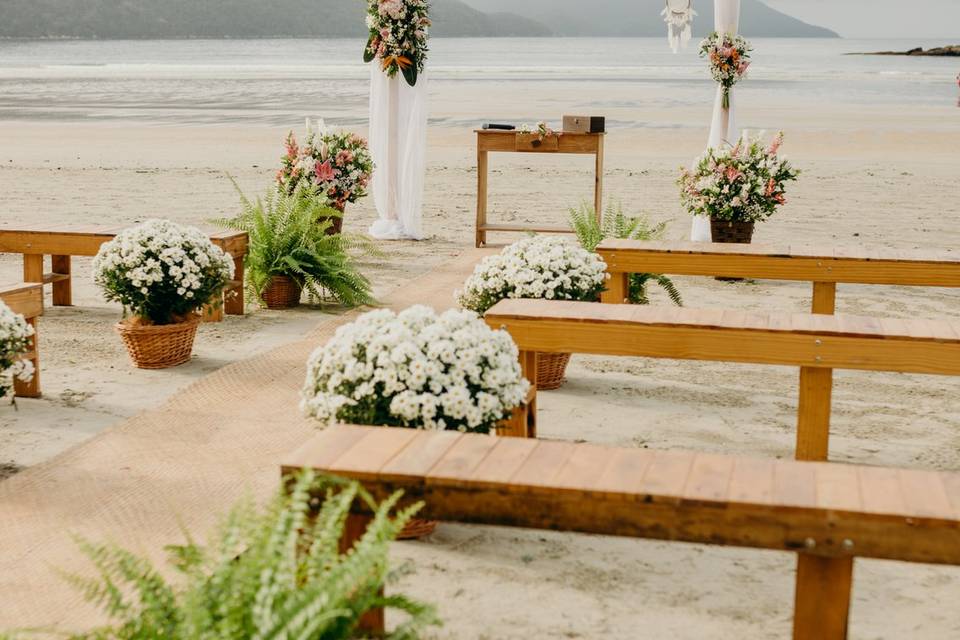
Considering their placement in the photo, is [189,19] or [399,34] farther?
[189,19]

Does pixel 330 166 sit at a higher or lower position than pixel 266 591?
higher

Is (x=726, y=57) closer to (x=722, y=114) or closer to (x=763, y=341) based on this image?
(x=722, y=114)

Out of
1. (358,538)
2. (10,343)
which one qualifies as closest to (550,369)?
(10,343)

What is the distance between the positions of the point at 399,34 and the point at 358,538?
7368 mm

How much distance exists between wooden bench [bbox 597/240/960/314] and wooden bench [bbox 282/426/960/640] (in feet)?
10.8

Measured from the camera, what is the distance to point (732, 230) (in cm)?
817

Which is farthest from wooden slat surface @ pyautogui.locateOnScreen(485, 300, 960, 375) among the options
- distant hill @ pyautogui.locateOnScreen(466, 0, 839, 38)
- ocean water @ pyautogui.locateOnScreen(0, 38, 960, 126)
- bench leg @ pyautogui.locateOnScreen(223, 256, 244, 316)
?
distant hill @ pyautogui.locateOnScreen(466, 0, 839, 38)

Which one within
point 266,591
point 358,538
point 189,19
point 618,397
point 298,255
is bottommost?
point 618,397

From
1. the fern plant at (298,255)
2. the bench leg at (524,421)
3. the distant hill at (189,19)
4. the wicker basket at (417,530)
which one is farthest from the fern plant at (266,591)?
the distant hill at (189,19)

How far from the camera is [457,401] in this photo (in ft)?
11.4

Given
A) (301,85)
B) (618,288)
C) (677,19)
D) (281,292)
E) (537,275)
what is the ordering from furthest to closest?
(301,85), (677,19), (281,292), (618,288), (537,275)

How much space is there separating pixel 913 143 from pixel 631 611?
61.0 ft

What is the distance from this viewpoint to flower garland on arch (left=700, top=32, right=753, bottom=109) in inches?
351

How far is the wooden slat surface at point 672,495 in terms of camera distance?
262 cm
